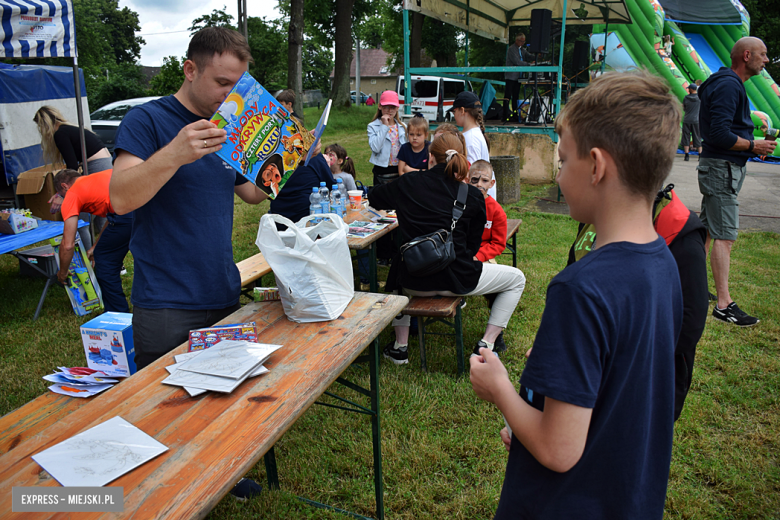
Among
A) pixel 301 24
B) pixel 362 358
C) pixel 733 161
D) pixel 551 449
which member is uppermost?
pixel 301 24

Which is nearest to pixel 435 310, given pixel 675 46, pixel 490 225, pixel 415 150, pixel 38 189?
pixel 490 225

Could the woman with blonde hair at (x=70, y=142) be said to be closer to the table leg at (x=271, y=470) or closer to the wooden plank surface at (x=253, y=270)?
the wooden plank surface at (x=253, y=270)

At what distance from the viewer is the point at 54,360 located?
402 centimetres

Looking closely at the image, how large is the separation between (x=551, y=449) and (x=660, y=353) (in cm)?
31

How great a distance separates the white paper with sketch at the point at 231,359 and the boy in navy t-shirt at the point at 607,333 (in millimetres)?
879

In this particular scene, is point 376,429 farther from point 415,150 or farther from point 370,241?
point 415,150

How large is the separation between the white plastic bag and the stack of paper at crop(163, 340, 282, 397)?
0.97 feet

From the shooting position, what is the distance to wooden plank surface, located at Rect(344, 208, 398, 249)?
374 centimetres

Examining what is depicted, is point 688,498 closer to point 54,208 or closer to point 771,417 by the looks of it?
point 771,417

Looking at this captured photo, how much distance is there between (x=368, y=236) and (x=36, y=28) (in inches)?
142

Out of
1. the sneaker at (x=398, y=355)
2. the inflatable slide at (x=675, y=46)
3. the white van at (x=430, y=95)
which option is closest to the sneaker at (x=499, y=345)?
the sneaker at (x=398, y=355)

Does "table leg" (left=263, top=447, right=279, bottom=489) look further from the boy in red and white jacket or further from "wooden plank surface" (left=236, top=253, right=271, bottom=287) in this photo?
the boy in red and white jacket

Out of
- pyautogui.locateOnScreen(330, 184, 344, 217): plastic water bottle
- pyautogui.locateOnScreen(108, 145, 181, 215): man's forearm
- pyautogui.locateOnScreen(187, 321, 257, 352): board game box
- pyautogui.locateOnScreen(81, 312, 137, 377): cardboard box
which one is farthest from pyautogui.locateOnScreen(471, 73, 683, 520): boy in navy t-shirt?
pyautogui.locateOnScreen(330, 184, 344, 217): plastic water bottle

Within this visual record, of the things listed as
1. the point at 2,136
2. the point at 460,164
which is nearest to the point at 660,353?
the point at 460,164
